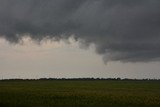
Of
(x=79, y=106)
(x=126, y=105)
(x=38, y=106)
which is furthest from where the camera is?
(x=126, y=105)

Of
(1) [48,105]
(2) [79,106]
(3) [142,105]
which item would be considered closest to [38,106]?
(1) [48,105]

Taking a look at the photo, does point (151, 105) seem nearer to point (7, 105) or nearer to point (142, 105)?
point (142, 105)

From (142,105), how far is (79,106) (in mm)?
6116

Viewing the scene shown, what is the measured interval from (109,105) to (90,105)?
168cm

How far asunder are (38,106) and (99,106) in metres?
5.17

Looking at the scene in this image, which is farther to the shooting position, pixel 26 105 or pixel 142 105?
pixel 142 105

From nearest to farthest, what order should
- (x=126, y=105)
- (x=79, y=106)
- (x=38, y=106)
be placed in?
(x=38, y=106)
(x=79, y=106)
(x=126, y=105)

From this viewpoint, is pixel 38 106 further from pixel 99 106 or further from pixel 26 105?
pixel 99 106

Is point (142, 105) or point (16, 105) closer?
point (16, 105)

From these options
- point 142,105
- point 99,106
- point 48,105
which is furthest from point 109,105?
point 48,105

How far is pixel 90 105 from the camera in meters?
30.3

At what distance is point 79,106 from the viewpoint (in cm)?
2973

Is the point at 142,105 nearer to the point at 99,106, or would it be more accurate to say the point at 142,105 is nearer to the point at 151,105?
the point at 151,105

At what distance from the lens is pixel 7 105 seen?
2858 centimetres
